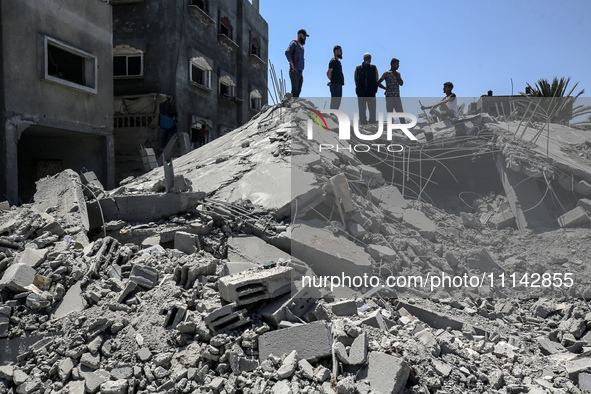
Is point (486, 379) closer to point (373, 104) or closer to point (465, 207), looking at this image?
point (465, 207)

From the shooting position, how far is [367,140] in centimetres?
859

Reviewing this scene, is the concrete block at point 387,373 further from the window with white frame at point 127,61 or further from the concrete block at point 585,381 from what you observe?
the window with white frame at point 127,61

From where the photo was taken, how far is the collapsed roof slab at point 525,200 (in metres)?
7.09

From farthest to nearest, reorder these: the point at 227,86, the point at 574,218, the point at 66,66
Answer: the point at 227,86 → the point at 66,66 → the point at 574,218

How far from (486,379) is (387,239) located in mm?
2841

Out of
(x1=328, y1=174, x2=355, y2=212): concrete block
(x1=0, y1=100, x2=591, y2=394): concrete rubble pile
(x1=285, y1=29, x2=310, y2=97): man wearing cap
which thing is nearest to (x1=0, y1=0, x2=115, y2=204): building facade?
(x1=0, y1=100, x2=591, y2=394): concrete rubble pile

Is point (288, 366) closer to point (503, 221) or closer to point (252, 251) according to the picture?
point (252, 251)

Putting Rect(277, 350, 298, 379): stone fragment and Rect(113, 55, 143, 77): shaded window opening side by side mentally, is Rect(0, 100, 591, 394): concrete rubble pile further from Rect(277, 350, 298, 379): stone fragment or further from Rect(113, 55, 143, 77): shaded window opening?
Rect(113, 55, 143, 77): shaded window opening

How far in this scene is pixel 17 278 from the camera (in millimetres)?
3521

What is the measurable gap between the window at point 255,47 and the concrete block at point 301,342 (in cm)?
1673

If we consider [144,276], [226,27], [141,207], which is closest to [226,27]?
[226,27]

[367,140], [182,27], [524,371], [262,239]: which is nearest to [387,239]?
[262,239]

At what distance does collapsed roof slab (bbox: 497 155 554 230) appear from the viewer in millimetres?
7086

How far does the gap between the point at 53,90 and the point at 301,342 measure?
26.8 ft
